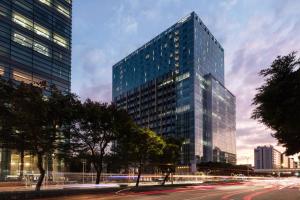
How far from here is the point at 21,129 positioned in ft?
135

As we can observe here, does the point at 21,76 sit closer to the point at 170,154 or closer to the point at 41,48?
the point at 41,48

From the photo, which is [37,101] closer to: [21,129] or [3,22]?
[21,129]

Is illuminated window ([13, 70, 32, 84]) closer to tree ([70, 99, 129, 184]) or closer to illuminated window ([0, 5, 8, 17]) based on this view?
illuminated window ([0, 5, 8, 17])

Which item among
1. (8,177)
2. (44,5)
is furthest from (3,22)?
(8,177)

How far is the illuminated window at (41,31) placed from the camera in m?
119

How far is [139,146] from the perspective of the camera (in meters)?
65.7

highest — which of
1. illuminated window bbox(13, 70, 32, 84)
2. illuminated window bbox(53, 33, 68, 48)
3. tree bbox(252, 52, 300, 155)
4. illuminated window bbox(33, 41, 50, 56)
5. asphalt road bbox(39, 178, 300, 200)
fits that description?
illuminated window bbox(53, 33, 68, 48)

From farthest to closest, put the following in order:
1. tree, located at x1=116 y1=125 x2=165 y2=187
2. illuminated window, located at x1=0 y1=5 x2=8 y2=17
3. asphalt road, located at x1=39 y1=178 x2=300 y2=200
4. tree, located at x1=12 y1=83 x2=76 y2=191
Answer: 1. illuminated window, located at x1=0 y1=5 x2=8 y2=17
2. tree, located at x1=116 y1=125 x2=165 y2=187
3. tree, located at x1=12 y1=83 x2=76 y2=191
4. asphalt road, located at x1=39 y1=178 x2=300 y2=200

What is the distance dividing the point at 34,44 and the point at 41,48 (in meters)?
2.75

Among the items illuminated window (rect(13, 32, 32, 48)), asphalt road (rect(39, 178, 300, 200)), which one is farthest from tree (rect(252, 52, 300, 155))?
illuminated window (rect(13, 32, 32, 48))

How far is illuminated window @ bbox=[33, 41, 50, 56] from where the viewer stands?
11706cm

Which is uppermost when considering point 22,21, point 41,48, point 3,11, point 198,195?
point 3,11

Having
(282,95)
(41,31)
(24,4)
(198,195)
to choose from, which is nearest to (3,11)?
(24,4)

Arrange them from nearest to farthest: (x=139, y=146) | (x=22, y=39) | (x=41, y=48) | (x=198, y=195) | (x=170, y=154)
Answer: (x=198, y=195) → (x=139, y=146) → (x=170, y=154) → (x=22, y=39) → (x=41, y=48)
